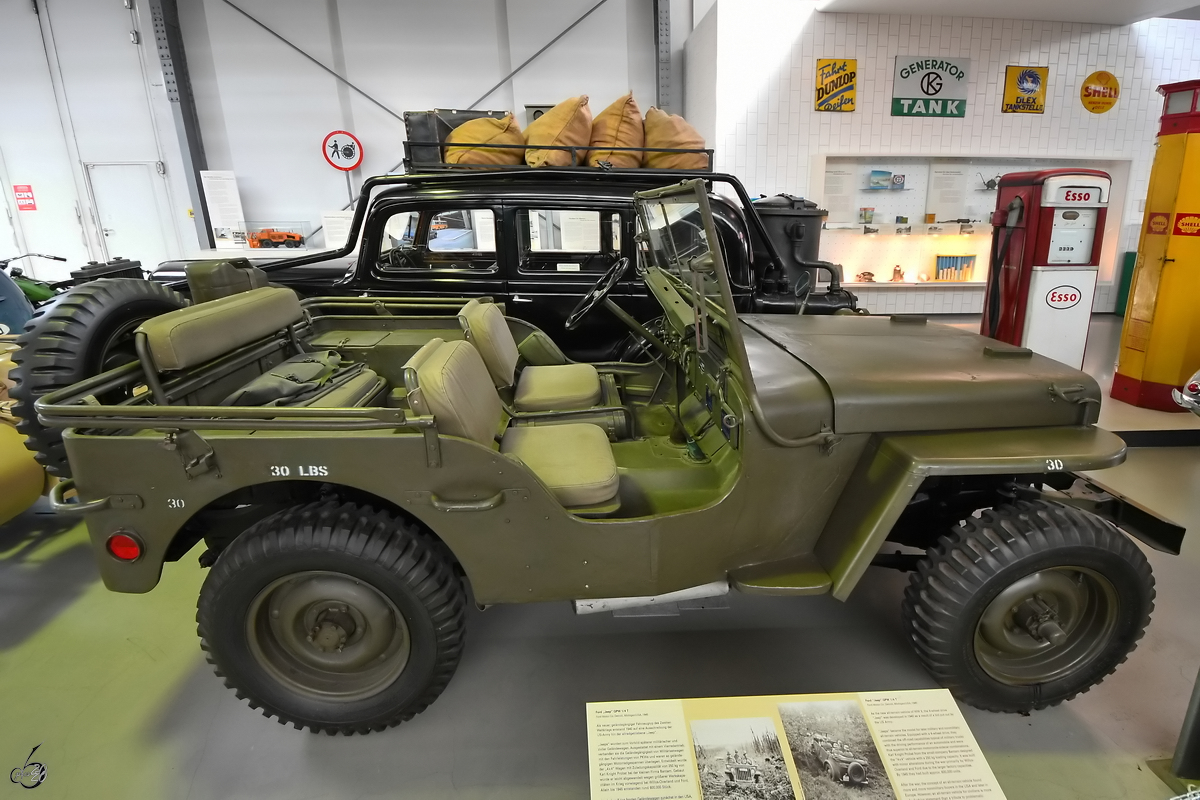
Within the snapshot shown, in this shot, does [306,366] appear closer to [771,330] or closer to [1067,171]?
[771,330]

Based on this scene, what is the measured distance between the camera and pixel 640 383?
396cm

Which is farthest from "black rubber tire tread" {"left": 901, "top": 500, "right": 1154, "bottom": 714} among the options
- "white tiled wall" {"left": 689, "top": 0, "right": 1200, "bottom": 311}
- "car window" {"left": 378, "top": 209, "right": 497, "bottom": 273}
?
"white tiled wall" {"left": 689, "top": 0, "right": 1200, "bottom": 311}

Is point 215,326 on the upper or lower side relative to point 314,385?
upper

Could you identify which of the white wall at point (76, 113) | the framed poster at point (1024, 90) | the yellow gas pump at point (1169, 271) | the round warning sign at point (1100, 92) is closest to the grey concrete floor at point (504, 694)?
the yellow gas pump at point (1169, 271)

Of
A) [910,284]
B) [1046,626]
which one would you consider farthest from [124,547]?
[910,284]

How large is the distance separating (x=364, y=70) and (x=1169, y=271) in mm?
9307

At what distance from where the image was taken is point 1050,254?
4.98 metres

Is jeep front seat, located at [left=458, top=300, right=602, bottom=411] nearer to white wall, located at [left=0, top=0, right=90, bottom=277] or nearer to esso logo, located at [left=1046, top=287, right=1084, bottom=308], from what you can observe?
esso logo, located at [left=1046, top=287, right=1084, bottom=308]

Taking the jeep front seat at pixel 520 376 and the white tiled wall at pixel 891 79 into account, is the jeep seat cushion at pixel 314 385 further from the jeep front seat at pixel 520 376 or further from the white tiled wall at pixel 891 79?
the white tiled wall at pixel 891 79

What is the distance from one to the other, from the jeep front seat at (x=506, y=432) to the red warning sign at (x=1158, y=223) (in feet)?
17.2

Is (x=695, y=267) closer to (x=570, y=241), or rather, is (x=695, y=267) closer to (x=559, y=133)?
(x=570, y=241)

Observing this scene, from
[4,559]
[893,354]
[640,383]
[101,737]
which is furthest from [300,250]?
[893,354]

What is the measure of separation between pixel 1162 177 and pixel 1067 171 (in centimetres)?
85

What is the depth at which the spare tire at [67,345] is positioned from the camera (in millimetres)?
2271
